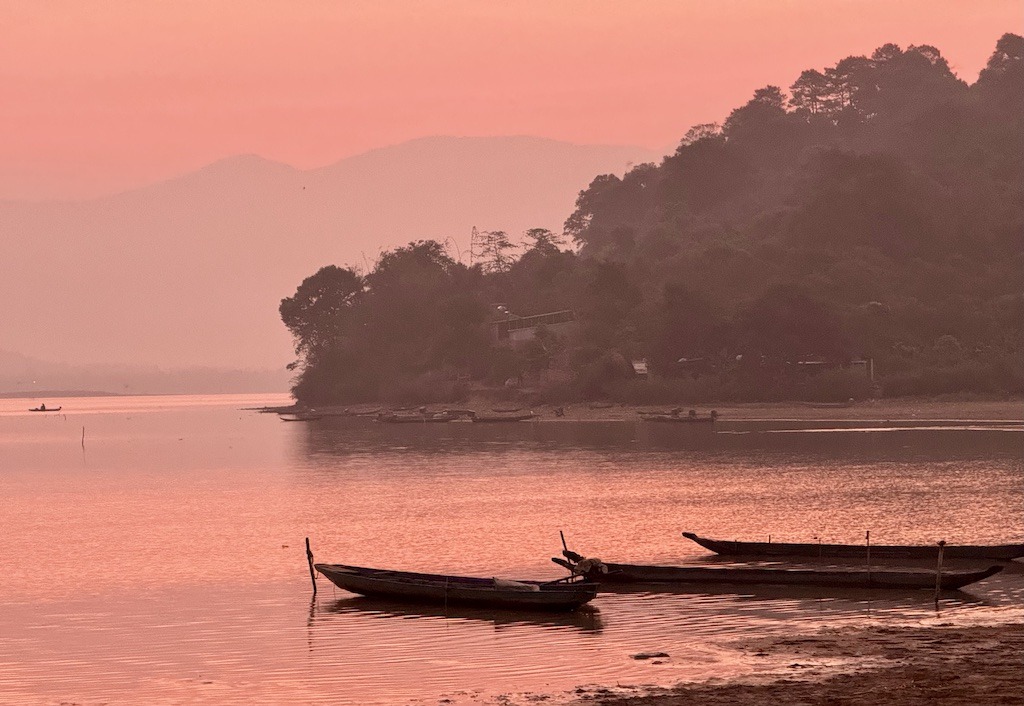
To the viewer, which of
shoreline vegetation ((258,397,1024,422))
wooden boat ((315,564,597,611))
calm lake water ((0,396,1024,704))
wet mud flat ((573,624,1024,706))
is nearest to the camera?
wet mud flat ((573,624,1024,706))

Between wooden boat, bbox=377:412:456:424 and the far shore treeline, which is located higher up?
the far shore treeline

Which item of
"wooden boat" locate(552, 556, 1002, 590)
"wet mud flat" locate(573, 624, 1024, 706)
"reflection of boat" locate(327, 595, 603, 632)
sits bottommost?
"reflection of boat" locate(327, 595, 603, 632)

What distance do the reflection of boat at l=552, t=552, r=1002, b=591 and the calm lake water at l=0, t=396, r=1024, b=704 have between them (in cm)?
50

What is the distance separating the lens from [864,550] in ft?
132

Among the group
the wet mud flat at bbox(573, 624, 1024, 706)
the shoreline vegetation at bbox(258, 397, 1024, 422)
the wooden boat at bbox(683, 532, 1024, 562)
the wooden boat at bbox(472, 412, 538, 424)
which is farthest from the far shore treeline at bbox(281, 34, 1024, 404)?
the wet mud flat at bbox(573, 624, 1024, 706)

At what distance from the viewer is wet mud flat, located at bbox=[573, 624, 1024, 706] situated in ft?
74.8

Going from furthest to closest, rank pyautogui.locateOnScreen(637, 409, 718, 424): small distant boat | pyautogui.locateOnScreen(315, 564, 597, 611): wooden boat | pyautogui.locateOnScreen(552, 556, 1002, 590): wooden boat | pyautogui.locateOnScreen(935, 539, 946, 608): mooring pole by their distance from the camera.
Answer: pyautogui.locateOnScreen(637, 409, 718, 424): small distant boat < pyautogui.locateOnScreen(552, 556, 1002, 590): wooden boat < pyautogui.locateOnScreen(315, 564, 597, 611): wooden boat < pyautogui.locateOnScreen(935, 539, 946, 608): mooring pole

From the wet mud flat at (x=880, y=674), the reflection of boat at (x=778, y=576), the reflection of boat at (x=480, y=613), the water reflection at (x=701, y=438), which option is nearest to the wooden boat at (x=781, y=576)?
the reflection of boat at (x=778, y=576)

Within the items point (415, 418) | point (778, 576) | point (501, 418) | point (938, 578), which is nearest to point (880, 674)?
point (938, 578)

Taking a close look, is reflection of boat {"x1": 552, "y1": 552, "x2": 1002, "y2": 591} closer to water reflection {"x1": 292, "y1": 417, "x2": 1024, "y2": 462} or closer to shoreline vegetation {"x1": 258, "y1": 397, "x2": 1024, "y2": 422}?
water reflection {"x1": 292, "y1": 417, "x2": 1024, "y2": 462}

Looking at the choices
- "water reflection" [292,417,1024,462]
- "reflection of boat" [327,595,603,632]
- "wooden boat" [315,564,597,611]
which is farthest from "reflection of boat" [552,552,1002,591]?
"water reflection" [292,417,1024,462]

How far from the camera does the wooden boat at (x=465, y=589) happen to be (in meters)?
33.4

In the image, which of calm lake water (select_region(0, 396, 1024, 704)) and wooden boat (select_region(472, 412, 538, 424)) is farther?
wooden boat (select_region(472, 412, 538, 424))

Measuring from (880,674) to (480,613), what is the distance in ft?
39.0
